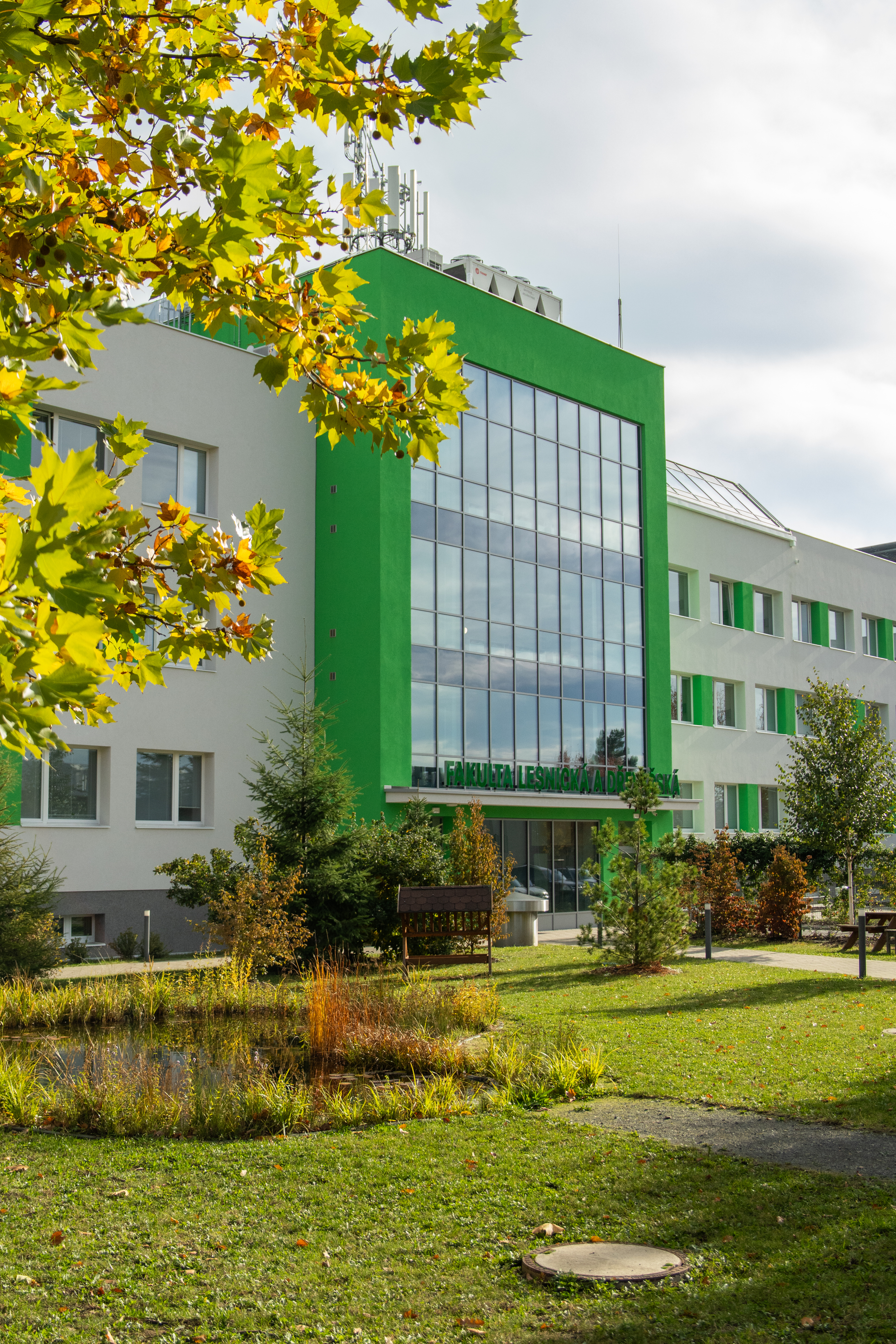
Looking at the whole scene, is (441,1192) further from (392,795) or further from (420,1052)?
(392,795)

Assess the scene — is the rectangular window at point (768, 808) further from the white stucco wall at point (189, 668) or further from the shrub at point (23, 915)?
the shrub at point (23, 915)

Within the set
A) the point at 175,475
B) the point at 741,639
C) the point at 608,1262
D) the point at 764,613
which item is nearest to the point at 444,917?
the point at 175,475

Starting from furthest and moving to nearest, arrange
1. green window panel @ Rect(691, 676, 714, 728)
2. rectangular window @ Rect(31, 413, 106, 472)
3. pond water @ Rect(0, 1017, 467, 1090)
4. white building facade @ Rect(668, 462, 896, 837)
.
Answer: green window panel @ Rect(691, 676, 714, 728)
white building facade @ Rect(668, 462, 896, 837)
rectangular window @ Rect(31, 413, 106, 472)
pond water @ Rect(0, 1017, 467, 1090)

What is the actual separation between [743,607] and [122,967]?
25564mm

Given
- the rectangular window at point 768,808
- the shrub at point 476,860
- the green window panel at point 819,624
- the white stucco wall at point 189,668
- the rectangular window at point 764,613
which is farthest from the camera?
the green window panel at point 819,624

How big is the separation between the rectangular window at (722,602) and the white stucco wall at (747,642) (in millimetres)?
341

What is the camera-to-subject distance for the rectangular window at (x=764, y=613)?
40.2 metres

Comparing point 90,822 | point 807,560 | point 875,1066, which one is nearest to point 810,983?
point 875,1066

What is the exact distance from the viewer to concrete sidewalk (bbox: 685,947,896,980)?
18.3m

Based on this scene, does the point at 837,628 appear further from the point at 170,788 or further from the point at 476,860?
the point at 170,788

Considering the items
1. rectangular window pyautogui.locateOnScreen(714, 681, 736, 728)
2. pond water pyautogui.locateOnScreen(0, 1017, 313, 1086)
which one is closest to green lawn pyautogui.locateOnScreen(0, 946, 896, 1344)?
pond water pyautogui.locateOnScreen(0, 1017, 313, 1086)

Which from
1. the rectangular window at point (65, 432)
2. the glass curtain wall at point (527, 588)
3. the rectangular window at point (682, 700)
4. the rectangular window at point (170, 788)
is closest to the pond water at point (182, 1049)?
the rectangular window at point (170, 788)

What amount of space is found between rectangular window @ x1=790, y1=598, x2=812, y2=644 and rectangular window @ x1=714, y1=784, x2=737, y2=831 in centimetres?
680

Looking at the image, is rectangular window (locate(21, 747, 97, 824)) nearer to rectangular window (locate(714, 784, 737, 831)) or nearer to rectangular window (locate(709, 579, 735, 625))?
rectangular window (locate(714, 784, 737, 831))
